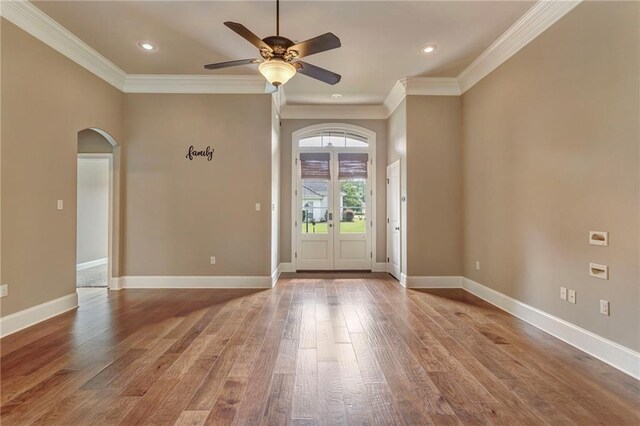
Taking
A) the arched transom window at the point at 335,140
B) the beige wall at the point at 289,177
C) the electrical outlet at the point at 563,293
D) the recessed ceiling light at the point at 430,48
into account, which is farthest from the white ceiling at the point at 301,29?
the electrical outlet at the point at 563,293

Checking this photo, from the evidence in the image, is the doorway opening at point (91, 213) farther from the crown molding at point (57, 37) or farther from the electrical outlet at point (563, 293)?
the electrical outlet at point (563, 293)

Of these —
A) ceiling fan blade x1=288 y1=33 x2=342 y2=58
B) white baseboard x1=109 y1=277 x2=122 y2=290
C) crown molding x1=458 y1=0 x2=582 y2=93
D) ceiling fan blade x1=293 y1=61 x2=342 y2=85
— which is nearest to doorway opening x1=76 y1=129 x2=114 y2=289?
white baseboard x1=109 y1=277 x2=122 y2=290

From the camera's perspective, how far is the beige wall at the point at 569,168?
236 centimetres

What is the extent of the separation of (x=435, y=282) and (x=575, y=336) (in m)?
2.27

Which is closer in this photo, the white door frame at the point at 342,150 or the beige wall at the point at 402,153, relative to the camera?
the beige wall at the point at 402,153

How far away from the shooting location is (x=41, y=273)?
3.47m

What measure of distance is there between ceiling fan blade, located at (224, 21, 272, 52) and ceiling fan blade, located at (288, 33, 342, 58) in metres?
0.23

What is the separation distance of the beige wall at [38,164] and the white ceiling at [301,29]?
523mm

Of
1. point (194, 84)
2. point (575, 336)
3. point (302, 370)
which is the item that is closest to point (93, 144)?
point (194, 84)

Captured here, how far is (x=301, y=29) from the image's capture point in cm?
352

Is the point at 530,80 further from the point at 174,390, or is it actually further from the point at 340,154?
the point at 174,390

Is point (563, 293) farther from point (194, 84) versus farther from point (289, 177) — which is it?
point (194, 84)

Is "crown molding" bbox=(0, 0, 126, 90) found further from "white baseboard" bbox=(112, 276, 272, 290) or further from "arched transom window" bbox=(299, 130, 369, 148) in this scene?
"arched transom window" bbox=(299, 130, 369, 148)

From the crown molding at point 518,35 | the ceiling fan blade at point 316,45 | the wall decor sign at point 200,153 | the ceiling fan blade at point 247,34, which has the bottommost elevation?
the wall decor sign at point 200,153
